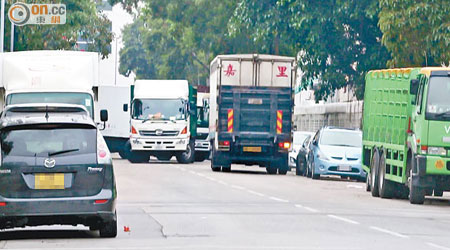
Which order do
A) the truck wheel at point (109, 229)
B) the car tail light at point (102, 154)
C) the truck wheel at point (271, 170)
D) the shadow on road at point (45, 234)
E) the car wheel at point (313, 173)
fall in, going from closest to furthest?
the car tail light at point (102, 154)
the truck wheel at point (109, 229)
the shadow on road at point (45, 234)
the car wheel at point (313, 173)
the truck wheel at point (271, 170)

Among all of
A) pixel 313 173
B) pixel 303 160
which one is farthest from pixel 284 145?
pixel 313 173

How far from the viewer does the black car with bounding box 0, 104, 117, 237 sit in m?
15.5

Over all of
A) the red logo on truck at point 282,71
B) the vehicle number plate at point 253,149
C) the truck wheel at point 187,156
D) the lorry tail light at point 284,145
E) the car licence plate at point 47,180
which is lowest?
the truck wheel at point 187,156

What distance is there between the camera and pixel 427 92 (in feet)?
81.8

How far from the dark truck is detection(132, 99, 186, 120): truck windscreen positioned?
8.27 meters

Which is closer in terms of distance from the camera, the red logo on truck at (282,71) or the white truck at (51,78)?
the white truck at (51,78)

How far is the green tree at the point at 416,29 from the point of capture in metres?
37.9

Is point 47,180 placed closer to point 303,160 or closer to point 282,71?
point 282,71

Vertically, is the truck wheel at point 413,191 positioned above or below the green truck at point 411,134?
below

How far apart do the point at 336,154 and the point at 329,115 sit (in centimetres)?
2720

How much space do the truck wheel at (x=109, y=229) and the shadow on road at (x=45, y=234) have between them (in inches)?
11.4

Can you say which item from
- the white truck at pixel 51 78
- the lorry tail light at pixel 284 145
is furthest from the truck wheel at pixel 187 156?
the white truck at pixel 51 78

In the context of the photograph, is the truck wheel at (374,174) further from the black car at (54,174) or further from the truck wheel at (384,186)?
the black car at (54,174)

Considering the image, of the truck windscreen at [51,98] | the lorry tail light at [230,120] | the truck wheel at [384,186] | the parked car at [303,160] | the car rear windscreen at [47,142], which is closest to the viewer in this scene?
the car rear windscreen at [47,142]
